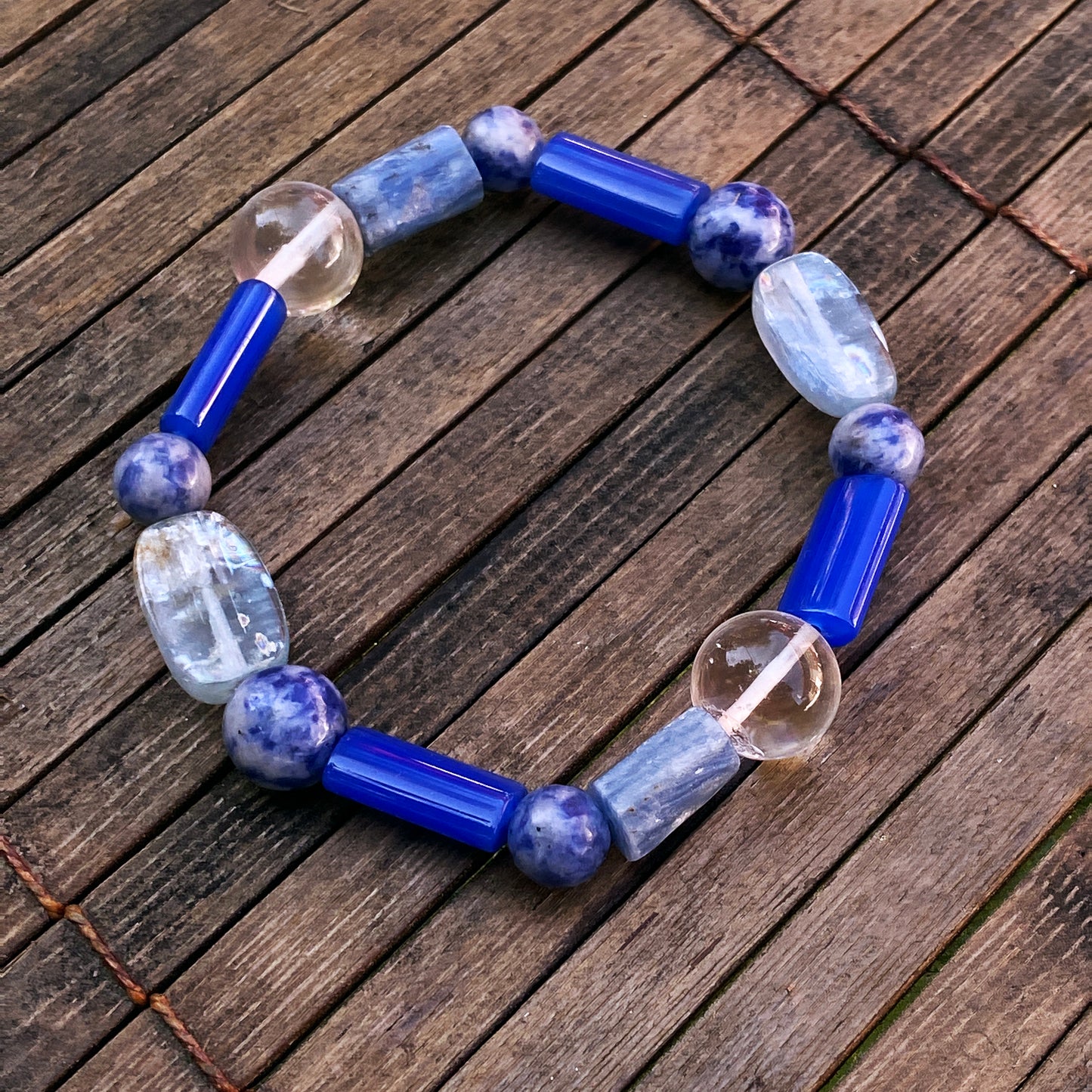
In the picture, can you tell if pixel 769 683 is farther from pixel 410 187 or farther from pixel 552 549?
pixel 410 187

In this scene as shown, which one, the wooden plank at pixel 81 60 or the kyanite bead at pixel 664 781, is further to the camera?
the wooden plank at pixel 81 60

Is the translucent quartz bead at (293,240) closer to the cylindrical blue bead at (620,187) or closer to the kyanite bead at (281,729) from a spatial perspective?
the cylindrical blue bead at (620,187)

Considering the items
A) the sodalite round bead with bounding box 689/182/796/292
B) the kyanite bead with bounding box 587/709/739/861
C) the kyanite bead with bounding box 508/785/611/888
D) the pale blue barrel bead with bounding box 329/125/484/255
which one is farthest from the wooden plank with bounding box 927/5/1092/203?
the kyanite bead with bounding box 508/785/611/888

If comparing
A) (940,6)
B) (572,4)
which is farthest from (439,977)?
(940,6)

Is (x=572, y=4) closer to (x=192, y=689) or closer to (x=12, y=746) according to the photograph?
(x=192, y=689)

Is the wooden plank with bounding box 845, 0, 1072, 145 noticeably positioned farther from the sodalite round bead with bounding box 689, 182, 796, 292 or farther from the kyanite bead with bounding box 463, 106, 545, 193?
the kyanite bead with bounding box 463, 106, 545, 193

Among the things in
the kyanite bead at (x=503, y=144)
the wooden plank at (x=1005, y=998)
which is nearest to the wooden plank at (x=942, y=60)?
the kyanite bead at (x=503, y=144)
